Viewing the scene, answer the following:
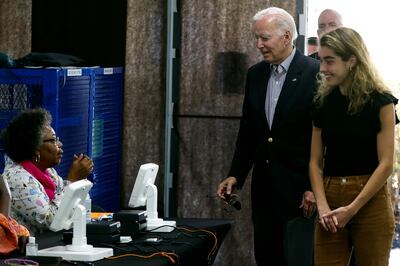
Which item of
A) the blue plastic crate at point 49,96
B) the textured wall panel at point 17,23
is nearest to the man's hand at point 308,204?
the blue plastic crate at point 49,96

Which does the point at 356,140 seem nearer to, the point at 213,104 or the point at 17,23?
the point at 213,104

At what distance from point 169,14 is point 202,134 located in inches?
30.7

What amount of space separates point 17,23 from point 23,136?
7.16ft

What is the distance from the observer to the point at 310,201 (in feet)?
14.5

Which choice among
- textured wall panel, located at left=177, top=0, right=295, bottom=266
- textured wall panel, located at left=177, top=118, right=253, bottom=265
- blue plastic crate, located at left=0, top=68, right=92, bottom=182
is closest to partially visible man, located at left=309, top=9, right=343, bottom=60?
textured wall panel, located at left=177, top=0, right=295, bottom=266

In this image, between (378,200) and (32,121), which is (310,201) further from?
(32,121)

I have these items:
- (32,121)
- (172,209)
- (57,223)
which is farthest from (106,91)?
(57,223)

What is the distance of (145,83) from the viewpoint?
632 cm

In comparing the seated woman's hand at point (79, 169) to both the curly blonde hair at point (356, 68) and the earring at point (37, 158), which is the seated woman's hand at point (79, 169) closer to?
the earring at point (37, 158)

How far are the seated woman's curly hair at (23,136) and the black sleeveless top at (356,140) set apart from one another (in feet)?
4.70

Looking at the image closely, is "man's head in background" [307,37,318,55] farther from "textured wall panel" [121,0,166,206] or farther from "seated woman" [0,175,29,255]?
"seated woman" [0,175,29,255]

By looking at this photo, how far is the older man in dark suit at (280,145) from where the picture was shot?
454 centimetres

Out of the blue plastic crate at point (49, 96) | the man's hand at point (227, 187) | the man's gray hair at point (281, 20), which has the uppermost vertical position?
the man's gray hair at point (281, 20)

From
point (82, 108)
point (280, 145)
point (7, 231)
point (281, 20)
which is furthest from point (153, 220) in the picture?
point (82, 108)
